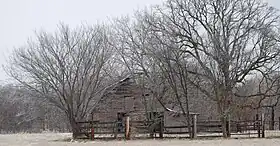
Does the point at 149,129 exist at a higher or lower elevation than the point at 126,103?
lower

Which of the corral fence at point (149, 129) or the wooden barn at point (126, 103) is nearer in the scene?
the corral fence at point (149, 129)

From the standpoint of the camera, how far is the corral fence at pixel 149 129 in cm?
2717

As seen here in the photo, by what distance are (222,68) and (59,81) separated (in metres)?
10.6

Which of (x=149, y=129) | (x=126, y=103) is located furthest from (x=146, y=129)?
(x=126, y=103)

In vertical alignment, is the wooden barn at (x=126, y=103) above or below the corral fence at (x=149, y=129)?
above

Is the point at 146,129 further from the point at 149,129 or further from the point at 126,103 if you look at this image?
the point at 126,103

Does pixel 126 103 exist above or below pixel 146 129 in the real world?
above

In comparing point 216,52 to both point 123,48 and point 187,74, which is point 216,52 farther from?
point 123,48

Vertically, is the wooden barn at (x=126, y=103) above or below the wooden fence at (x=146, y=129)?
above

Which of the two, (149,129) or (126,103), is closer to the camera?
(149,129)

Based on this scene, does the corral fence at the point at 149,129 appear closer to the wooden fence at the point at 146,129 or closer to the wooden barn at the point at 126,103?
the wooden fence at the point at 146,129

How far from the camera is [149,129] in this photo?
28578 millimetres

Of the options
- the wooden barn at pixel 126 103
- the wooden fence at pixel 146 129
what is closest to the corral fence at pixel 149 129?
the wooden fence at pixel 146 129

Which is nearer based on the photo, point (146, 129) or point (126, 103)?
point (146, 129)
